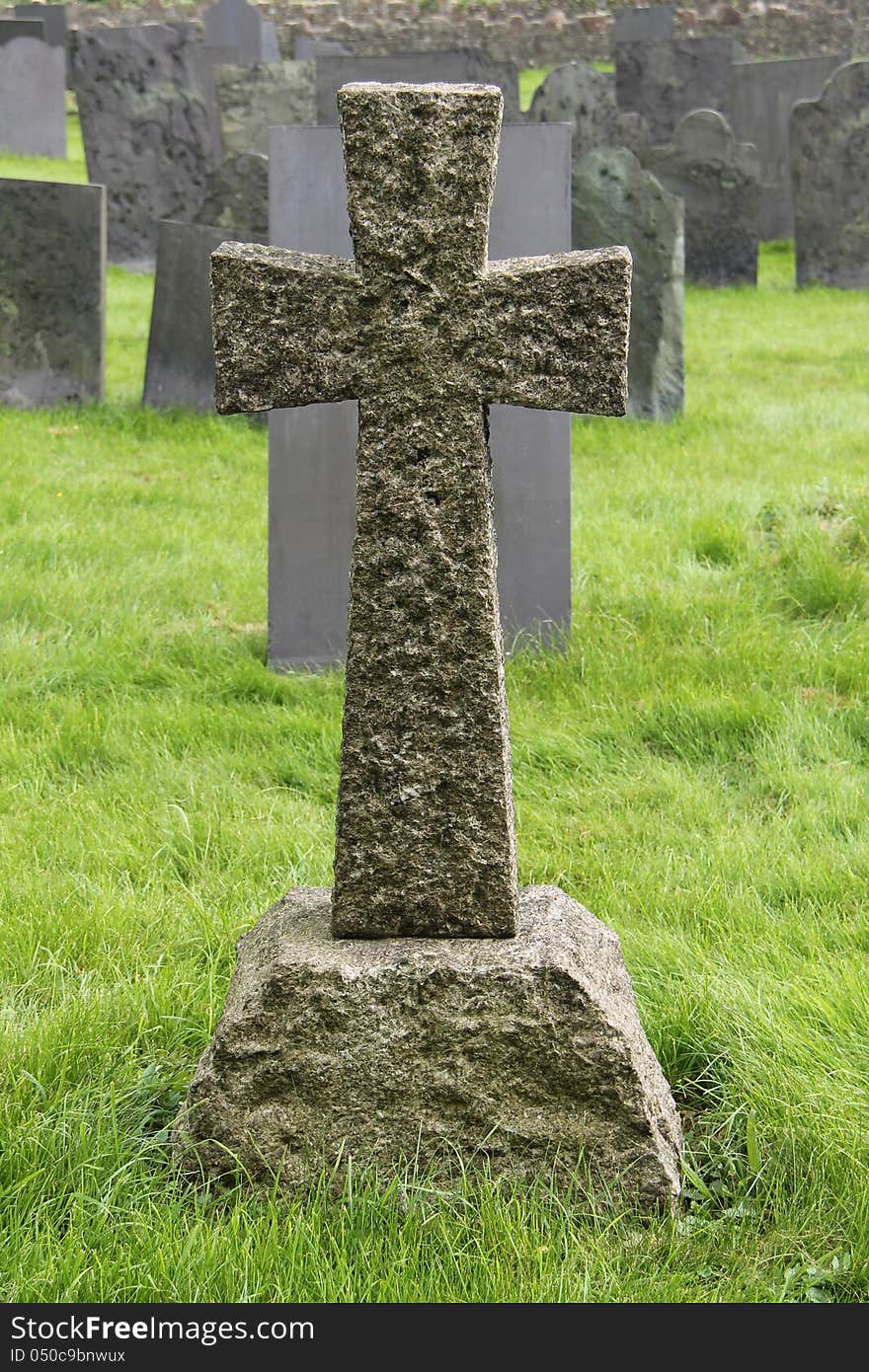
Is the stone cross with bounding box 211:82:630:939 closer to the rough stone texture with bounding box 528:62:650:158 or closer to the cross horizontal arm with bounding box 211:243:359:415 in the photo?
the cross horizontal arm with bounding box 211:243:359:415

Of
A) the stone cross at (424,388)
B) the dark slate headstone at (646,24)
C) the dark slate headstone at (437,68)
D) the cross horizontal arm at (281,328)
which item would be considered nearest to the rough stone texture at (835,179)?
the dark slate headstone at (437,68)

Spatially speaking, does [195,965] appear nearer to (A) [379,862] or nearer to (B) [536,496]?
(A) [379,862]

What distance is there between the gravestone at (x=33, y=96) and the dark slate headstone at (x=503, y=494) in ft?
45.3

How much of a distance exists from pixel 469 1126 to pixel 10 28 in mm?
17128

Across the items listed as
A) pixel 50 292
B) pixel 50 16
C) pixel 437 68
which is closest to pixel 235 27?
pixel 50 16

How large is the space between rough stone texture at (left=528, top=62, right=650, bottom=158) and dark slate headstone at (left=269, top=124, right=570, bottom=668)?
9794 mm

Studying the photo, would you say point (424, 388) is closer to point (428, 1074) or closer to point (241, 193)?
point (428, 1074)

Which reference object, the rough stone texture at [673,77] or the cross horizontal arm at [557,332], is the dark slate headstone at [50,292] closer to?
the cross horizontal arm at [557,332]

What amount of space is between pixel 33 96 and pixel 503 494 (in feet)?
47.0

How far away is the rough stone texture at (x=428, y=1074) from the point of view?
2240 mm

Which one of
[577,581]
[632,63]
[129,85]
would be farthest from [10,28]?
[577,581]

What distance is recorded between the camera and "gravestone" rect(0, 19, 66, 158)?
16.5 meters
